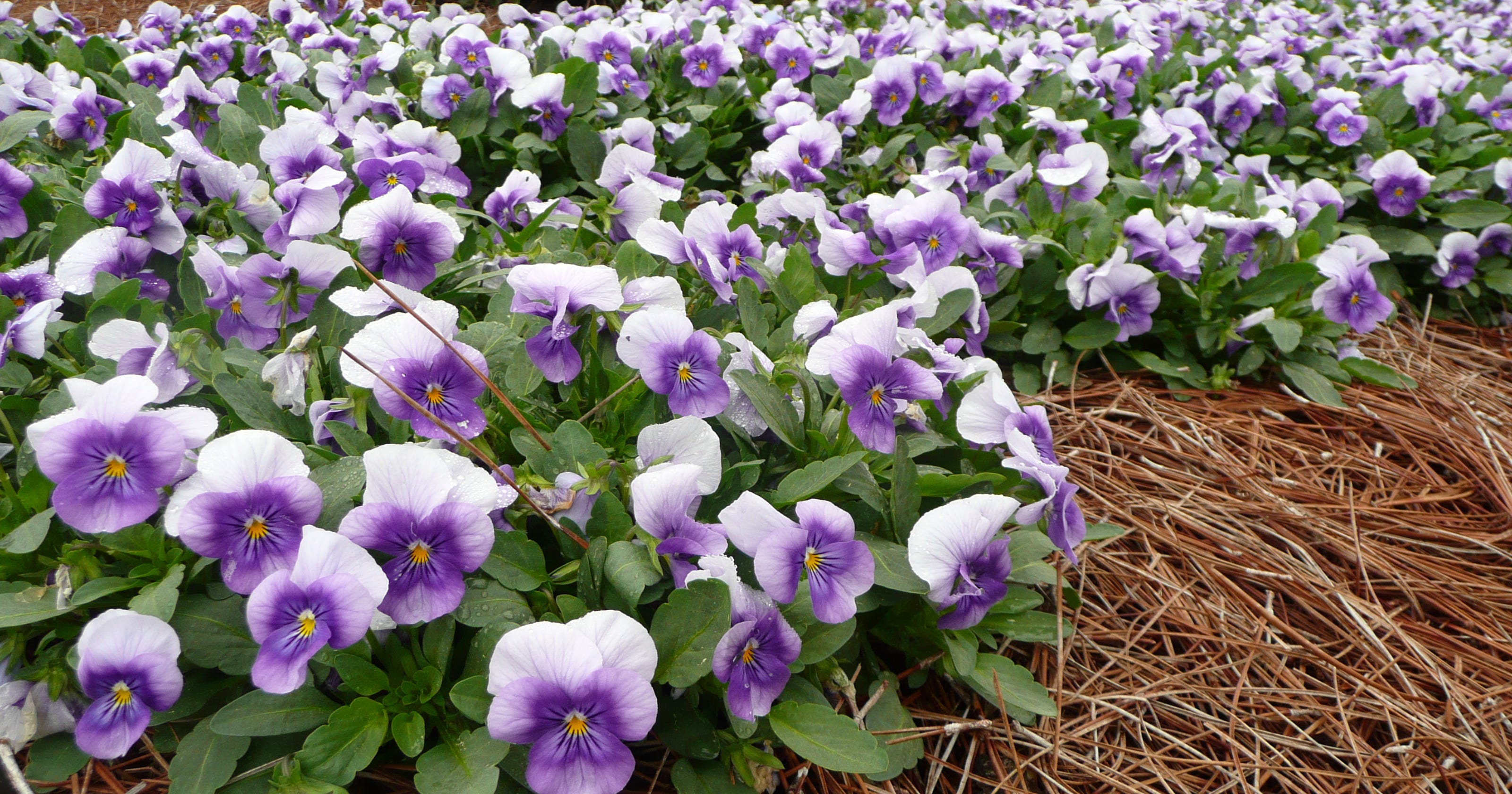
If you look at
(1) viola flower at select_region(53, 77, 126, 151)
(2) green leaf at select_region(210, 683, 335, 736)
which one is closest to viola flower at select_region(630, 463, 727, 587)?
(2) green leaf at select_region(210, 683, 335, 736)

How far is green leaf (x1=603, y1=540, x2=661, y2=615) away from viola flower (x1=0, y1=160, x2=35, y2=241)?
5.19 ft

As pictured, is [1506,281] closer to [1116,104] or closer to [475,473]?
[1116,104]

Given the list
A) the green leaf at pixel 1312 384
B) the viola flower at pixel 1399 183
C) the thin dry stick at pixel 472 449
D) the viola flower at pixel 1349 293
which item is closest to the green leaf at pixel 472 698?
the thin dry stick at pixel 472 449

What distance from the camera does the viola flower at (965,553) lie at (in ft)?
4.65

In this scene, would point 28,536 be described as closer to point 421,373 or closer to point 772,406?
point 421,373

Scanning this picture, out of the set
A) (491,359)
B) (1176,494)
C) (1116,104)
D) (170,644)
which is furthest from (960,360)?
(1116,104)

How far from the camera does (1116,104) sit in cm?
412

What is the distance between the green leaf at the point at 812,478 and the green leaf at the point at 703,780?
411 mm

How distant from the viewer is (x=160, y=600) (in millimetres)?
1188

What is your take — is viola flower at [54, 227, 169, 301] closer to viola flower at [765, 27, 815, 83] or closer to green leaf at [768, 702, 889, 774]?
green leaf at [768, 702, 889, 774]

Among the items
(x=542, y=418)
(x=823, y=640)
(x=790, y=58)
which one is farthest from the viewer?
(x=790, y=58)

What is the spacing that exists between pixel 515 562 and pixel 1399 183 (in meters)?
3.76

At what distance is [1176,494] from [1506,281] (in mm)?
2146

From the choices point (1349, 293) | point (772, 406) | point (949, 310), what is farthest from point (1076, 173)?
point (772, 406)
